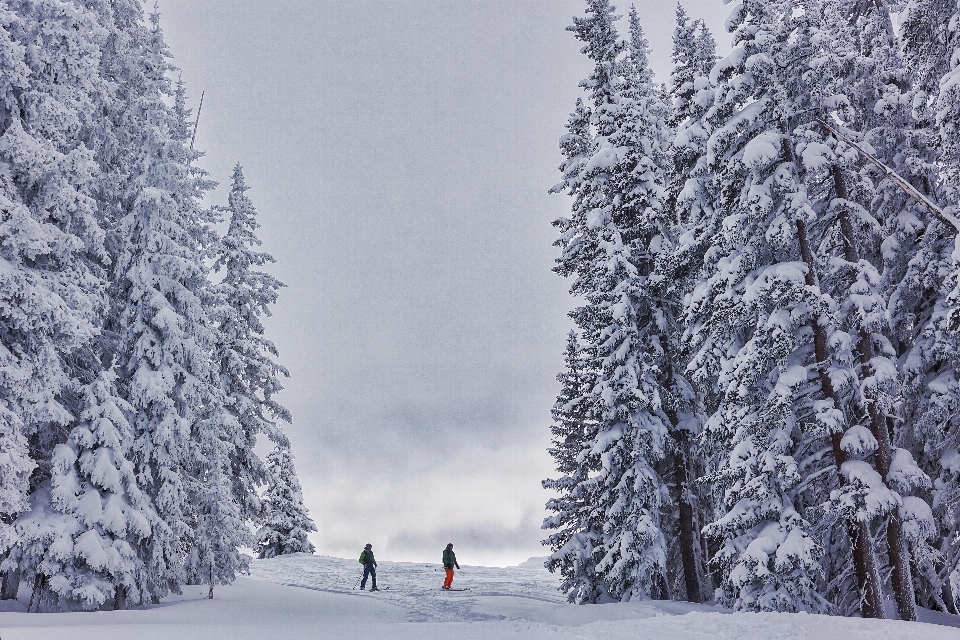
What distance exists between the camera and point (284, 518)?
49.6 m

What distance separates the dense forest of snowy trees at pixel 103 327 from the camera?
48.0 feet

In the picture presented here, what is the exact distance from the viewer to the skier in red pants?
2691 cm

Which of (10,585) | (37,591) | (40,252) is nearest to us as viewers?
(40,252)

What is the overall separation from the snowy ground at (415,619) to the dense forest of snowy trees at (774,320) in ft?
7.81

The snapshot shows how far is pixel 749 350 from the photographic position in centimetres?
1603

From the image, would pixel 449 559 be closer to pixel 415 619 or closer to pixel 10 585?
pixel 415 619

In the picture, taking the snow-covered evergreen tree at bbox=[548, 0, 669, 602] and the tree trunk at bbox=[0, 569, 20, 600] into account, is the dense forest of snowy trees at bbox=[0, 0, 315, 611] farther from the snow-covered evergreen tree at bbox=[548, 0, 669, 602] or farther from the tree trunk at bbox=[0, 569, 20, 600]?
the snow-covered evergreen tree at bbox=[548, 0, 669, 602]

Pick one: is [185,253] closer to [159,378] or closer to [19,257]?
[159,378]

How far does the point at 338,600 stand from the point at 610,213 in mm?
15926

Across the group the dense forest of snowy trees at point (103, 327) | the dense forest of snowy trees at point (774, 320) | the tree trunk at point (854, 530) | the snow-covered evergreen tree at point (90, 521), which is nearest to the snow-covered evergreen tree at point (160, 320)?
the dense forest of snowy trees at point (103, 327)

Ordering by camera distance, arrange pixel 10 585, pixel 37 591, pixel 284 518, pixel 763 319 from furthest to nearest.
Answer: pixel 284 518, pixel 10 585, pixel 763 319, pixel 37 591

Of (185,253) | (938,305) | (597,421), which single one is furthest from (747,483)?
(185,253)

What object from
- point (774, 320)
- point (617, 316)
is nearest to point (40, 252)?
point (617, 316)

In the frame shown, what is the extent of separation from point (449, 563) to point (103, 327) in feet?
51.6
